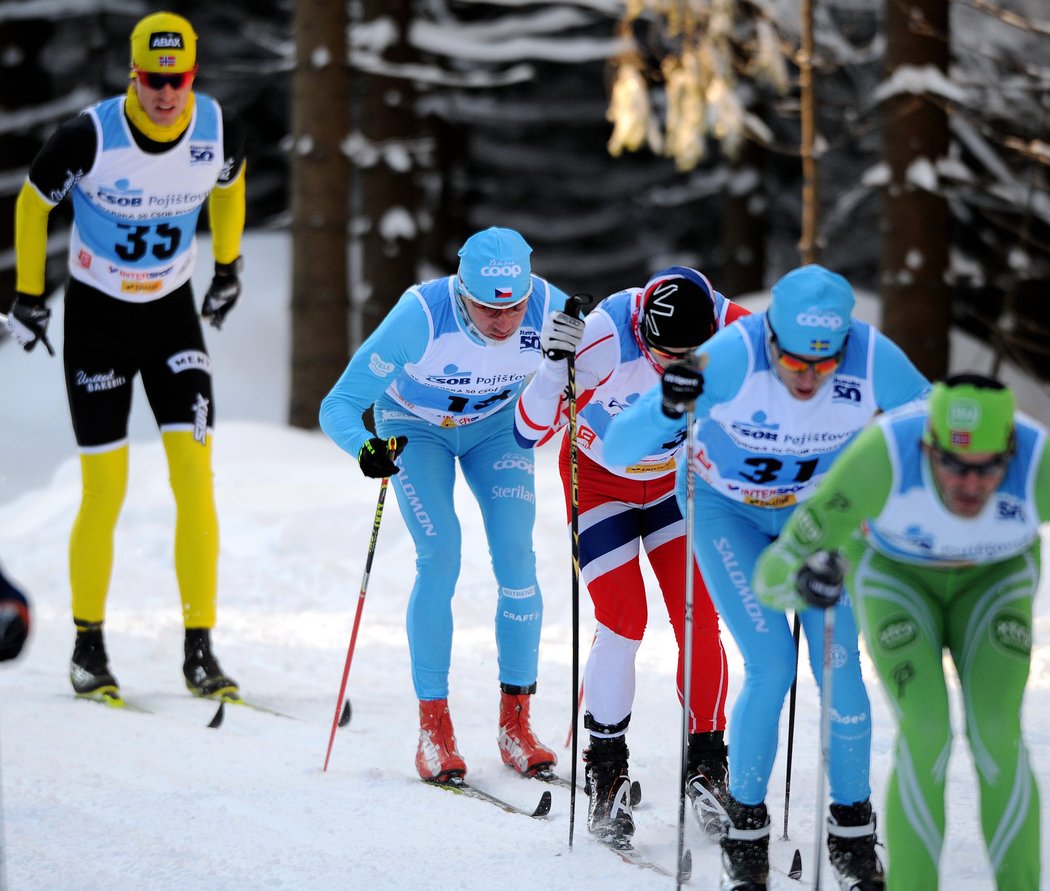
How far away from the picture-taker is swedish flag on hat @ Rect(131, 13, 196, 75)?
6.18m

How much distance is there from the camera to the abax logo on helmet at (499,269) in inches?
197

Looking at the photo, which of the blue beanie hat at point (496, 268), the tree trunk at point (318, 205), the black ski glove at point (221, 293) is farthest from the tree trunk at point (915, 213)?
the blue beanie hat at point (496, 268)

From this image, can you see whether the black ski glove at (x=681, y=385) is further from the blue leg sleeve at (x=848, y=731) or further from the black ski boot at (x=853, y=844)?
the black ski boot at (x=853, y=844)

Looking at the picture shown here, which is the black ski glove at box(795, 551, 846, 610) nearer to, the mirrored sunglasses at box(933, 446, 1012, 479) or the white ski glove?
the mirrored sunglasses at box(933, 446, 1012, 479)

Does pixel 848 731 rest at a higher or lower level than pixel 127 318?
lower

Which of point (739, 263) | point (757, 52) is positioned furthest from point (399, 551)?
point (739, 263)

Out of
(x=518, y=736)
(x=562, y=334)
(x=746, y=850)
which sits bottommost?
(x=518, y=736)

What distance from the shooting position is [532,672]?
5.52 meters

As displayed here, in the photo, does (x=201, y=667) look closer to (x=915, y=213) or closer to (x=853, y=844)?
(x=853, y=844)

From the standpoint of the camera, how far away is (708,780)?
489 centimetres

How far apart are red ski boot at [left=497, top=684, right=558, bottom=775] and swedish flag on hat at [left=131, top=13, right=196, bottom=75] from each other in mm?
3000

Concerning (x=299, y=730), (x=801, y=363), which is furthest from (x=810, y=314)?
(x=299, y=730)

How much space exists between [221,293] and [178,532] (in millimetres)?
1185

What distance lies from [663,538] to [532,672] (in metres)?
0.81
